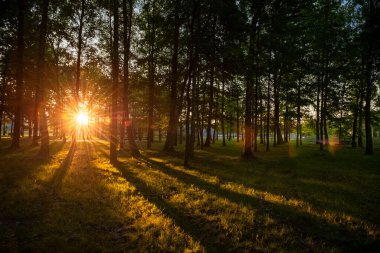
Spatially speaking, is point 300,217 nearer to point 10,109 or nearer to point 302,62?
point 302,62

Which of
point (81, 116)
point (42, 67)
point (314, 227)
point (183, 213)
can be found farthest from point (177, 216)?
point (81, 116)

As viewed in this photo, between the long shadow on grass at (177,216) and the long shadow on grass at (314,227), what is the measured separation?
6.58ft

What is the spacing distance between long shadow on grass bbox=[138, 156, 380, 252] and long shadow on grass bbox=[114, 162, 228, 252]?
2.01 metres

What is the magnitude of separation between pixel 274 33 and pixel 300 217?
18.7 meters

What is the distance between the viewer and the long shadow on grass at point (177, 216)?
514 centimetres

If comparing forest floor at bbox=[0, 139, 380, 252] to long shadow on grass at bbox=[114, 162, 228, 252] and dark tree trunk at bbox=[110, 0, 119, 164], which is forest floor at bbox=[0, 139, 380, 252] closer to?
long shadow on grass at bbox=[114, 162, 228, 252]

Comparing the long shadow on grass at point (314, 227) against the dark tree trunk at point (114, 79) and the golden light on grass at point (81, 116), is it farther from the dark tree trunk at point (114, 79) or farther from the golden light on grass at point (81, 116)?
the golden light on grass at point (81, 116)

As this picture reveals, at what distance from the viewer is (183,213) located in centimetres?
700

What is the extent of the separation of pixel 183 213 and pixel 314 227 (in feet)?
10.9

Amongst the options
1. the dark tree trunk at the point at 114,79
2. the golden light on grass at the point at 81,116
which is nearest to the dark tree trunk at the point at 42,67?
the dark tree trunk at the point at 114,79

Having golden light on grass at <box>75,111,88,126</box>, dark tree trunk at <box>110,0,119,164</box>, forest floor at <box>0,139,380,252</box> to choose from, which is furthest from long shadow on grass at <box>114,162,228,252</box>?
golden light on grass at <box>75,111,88,126</box>

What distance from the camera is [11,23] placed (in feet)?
68.9

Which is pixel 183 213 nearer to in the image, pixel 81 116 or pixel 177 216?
pixel 177 216

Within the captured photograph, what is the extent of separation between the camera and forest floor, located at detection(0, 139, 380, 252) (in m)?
5.16
